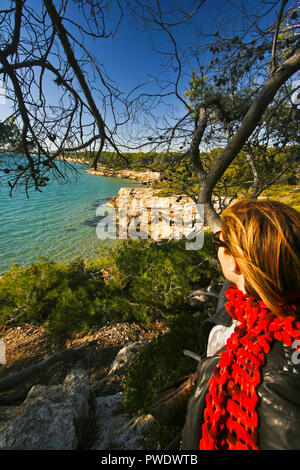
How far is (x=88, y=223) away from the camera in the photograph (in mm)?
20312

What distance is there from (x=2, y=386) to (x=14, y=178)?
3206 mm

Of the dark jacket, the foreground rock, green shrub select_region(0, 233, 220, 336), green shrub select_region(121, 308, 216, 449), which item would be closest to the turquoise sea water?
green shrub select_region(0, 233, 220, 336)

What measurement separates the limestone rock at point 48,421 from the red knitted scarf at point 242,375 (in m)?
1.66

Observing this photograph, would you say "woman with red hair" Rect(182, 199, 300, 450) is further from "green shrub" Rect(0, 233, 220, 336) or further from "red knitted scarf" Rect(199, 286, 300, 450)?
"green shrub" Rect(0, 233, 220, 336)

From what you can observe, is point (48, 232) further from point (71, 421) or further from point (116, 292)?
point (71, 421)

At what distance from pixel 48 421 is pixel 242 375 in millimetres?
2093

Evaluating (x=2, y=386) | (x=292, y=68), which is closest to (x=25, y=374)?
(x=2, y=386)

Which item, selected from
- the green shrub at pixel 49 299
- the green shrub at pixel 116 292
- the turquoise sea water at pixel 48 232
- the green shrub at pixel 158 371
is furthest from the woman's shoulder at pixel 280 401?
the turquoise sea water at pixel 48 232

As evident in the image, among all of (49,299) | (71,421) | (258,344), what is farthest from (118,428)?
(49,299)

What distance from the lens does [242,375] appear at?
0.86m

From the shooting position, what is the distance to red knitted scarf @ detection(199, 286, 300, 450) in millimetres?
814

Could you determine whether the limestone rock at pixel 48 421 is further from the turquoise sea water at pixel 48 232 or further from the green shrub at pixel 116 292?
the turquoise sea water at pixel 48 232

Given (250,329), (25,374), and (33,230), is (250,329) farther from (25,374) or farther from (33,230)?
(33,230)

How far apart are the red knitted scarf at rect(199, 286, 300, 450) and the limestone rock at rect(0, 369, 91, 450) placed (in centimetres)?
166
